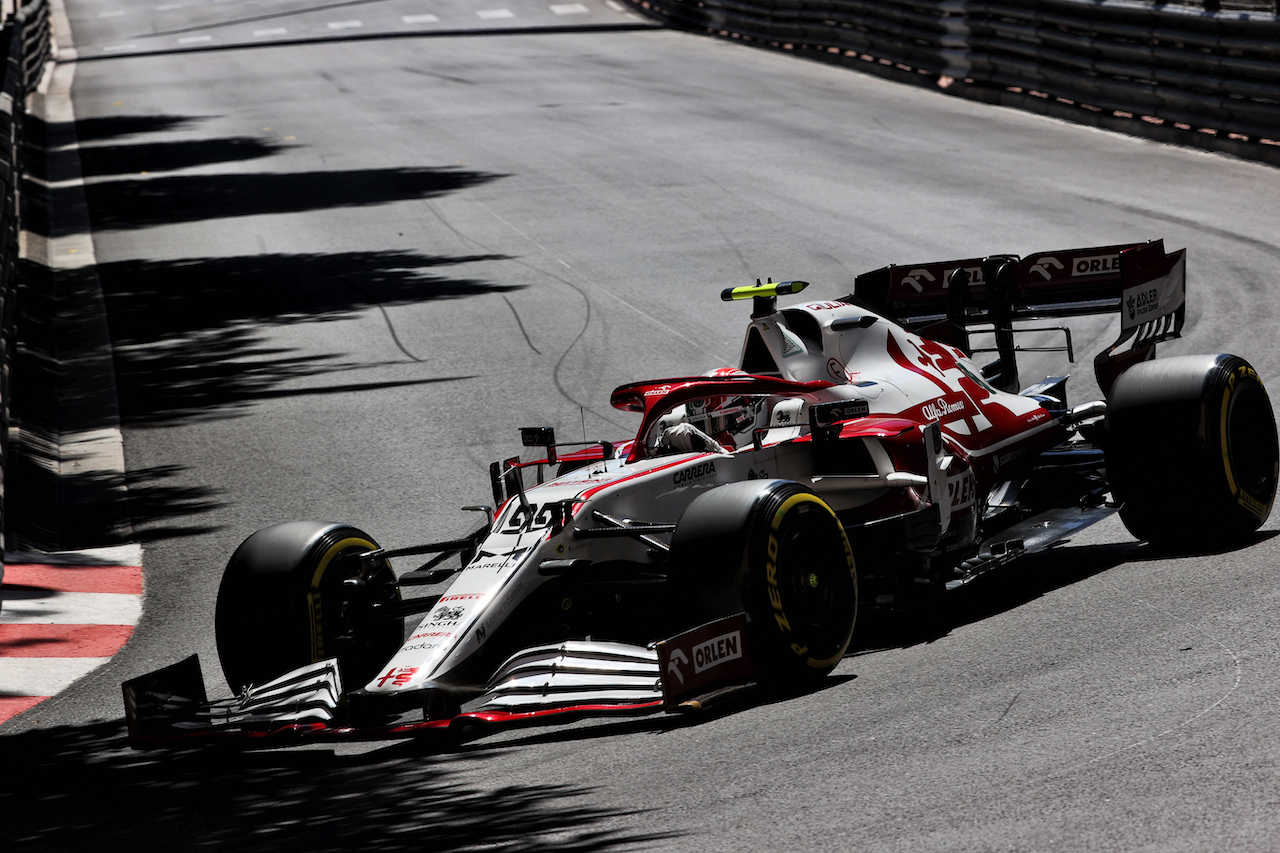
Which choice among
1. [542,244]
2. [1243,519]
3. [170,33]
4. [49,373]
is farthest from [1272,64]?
[170,33]

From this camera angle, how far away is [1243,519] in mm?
8008

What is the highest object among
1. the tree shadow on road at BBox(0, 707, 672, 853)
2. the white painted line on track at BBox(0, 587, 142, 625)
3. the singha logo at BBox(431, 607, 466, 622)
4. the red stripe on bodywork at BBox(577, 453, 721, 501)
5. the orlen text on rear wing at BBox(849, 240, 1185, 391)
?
the orlen text on rear wing at BBox(849, 240, 1185, 391)

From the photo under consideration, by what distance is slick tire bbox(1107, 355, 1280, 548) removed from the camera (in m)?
7.89

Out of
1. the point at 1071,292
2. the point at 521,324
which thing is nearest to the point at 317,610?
Result: the point at 1071,292

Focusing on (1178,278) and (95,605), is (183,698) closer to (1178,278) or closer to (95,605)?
(95,605)

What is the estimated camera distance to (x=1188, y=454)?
789cm

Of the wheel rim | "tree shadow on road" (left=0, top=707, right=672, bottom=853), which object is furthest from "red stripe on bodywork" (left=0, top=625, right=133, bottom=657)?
the wheel rim

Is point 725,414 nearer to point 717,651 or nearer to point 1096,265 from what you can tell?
point 717,651

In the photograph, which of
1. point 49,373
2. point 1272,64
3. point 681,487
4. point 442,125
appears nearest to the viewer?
point 681,487

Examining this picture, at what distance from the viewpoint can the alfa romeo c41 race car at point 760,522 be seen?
6262 mm

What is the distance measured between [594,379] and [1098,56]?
13104 millimetres

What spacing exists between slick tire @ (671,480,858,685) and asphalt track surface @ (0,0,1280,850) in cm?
21

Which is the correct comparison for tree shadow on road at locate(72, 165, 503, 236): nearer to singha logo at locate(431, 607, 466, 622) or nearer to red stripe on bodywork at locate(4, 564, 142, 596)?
red stripe on bodywork at locate(4, 564, 142, 596)

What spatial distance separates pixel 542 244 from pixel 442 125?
9430 millimetres
